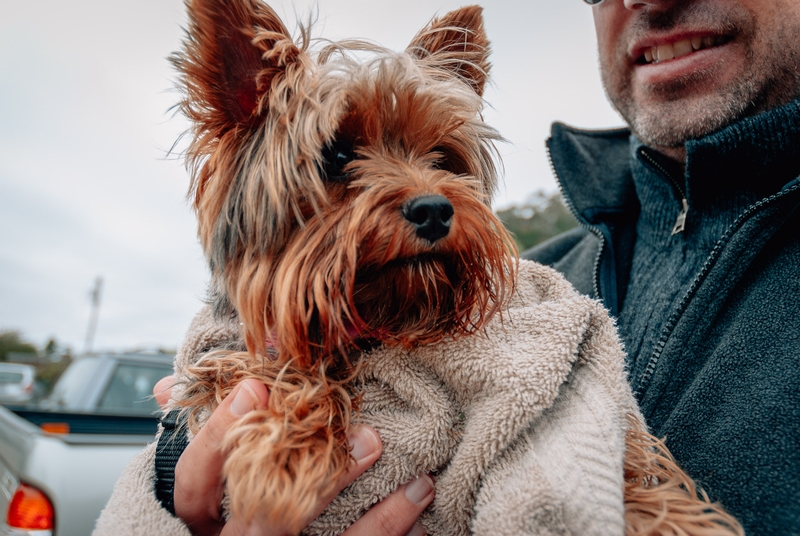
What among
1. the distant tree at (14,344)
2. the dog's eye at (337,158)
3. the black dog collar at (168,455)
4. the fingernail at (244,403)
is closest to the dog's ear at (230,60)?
the dog's eye at (337,158)

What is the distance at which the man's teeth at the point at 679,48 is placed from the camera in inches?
88.2

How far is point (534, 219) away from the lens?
118 ft

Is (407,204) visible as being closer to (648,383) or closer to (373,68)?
(373,68)

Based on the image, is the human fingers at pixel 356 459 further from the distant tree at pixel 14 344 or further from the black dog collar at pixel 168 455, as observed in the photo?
the distant tree at pixel 14 344

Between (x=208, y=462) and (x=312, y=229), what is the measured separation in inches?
33.1

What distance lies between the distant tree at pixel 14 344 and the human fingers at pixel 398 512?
59.6m

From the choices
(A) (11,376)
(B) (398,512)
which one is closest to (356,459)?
(B) (398,512)

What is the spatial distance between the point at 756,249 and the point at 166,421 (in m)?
2.26

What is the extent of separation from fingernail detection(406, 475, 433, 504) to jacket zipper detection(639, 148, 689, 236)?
155 centimetres

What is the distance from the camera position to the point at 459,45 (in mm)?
2371

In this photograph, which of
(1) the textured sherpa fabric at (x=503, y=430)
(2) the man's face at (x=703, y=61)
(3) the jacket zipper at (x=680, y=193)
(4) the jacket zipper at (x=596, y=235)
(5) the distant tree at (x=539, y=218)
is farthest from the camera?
(5) the distant tree at (x=539, y=218)

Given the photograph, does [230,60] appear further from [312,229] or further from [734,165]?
[734,165]

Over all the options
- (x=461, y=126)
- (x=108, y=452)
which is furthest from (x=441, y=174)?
(x=108, y=452)

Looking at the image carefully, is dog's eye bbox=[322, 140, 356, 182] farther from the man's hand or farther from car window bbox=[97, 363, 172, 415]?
car window bbox=[97, 363, 172, 415]
